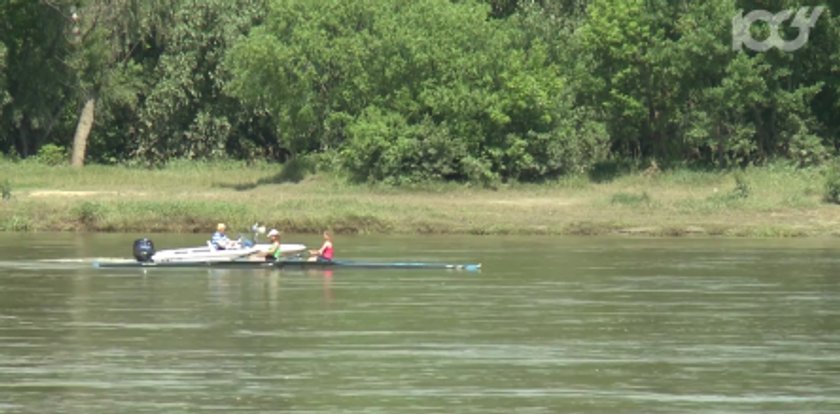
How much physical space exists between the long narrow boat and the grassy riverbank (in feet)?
35.7

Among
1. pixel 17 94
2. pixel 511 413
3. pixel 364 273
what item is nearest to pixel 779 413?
pixel 511 413

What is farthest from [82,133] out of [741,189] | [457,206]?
[741,189]

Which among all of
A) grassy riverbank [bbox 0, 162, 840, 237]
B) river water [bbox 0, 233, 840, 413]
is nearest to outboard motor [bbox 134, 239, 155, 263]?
river water [bbox 0, 233, 840, 413]

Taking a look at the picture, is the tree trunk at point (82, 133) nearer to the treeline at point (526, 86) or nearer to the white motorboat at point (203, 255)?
the treeline at point (526, 86)

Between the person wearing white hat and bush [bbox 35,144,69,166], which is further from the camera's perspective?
bush [bbox 35,144,69,166]

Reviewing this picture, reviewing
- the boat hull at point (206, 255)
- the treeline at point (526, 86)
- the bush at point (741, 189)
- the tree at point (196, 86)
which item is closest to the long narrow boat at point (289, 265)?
the boat hull at point (206, 255)

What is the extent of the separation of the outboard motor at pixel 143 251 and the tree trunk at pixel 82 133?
29638 mm

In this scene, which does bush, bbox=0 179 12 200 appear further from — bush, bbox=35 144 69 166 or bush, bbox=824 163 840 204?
bush, bbox=824 163 840 204

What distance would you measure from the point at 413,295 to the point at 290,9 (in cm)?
3057

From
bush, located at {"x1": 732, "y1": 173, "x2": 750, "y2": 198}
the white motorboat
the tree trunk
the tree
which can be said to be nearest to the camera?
the white motorboat

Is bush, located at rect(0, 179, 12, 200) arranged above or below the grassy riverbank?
Answer: above

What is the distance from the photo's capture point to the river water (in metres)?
22.4

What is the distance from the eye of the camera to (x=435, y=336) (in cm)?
2838

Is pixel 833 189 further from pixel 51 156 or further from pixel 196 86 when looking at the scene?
pixel 51 156
